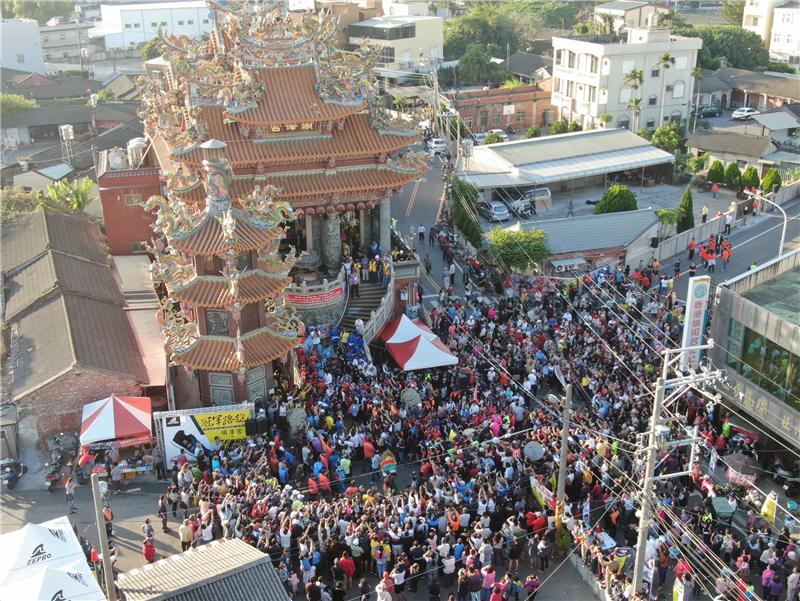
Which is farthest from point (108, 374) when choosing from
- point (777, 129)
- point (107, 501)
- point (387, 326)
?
point (777, 129)

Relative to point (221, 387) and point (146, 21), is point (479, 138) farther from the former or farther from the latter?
point (146, 21)

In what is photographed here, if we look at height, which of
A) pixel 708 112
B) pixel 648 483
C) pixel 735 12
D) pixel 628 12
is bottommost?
pixel 708 112

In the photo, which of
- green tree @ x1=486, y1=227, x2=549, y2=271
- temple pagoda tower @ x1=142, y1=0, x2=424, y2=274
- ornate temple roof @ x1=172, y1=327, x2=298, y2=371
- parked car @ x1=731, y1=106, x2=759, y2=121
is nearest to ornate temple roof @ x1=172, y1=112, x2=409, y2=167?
temple pagoda tower @ x1=142, y1=0, x2=424, y2=274

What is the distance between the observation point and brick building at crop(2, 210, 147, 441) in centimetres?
2850

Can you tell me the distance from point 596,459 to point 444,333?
38.5 ft

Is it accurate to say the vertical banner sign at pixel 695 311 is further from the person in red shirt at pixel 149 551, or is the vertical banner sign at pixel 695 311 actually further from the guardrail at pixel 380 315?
the person in red shirt at pixel 149 551

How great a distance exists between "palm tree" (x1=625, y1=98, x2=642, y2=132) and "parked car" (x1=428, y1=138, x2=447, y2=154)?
669 inches

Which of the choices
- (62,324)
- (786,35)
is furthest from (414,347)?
(786,35)

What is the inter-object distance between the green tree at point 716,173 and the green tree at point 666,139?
676 centimetres

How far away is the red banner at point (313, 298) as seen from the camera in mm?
35062

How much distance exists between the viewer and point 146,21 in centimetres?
12256

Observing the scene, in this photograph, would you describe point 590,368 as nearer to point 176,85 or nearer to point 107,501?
point 107,501

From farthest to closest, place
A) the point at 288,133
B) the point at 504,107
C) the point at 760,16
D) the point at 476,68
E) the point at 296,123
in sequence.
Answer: the point at 760,16 → the point at 476,68 → the point at 504,107 → the point at 288,133 → the point at 296,123

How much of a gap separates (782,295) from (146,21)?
368 feet
